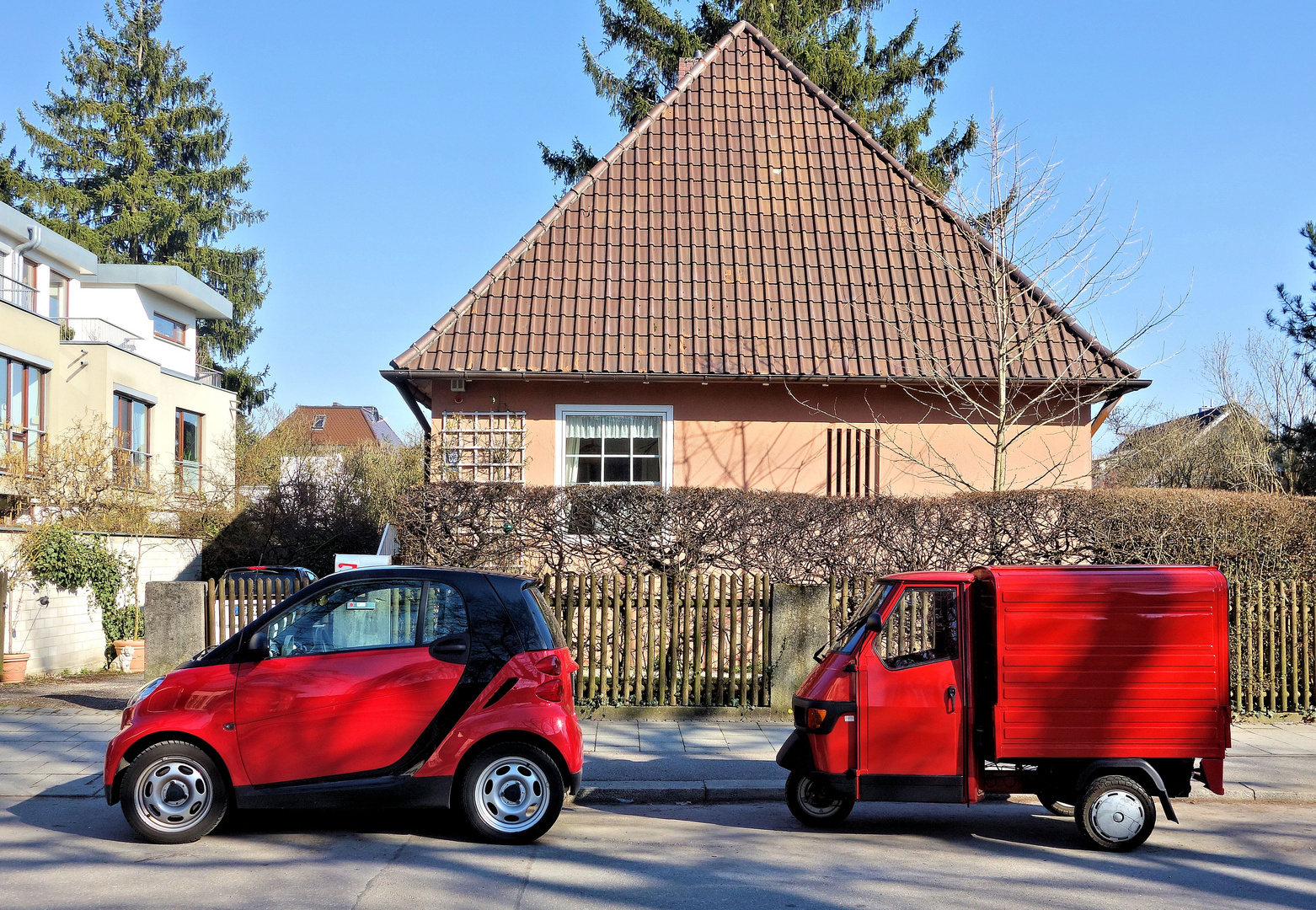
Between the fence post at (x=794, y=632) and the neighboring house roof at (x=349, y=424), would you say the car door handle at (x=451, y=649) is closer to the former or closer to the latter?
the fence post at (x=794, y=632)

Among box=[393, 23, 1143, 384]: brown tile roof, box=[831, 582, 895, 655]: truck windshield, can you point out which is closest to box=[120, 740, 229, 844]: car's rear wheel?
box=[831, 582, 895, 655]: truck windshield

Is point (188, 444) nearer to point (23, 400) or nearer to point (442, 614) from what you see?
point (23, 400)

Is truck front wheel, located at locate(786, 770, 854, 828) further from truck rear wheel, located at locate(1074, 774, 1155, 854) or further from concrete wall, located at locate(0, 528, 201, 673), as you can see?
concrete wall, located at locate(0, 528, 201, 673)

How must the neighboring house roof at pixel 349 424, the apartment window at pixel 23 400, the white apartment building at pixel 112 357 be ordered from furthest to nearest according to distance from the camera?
the neighboring house roof at pixel 349 424, the white apartment building at pixel 112 357, the apartment window at pixel 23 400

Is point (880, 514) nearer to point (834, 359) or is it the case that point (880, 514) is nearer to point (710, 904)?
point (834, 359)

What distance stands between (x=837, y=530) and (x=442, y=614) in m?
5.81

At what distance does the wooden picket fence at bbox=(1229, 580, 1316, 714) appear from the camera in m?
11.3

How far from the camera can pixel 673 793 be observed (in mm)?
8508

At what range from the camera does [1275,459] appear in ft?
103

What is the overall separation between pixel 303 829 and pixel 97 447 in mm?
13755

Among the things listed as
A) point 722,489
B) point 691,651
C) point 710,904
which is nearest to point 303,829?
point 710,904

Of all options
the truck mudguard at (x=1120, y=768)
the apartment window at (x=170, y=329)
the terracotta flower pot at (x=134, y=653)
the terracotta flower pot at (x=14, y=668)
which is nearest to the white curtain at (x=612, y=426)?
the terracotta flower pot at (x=134, y=653)

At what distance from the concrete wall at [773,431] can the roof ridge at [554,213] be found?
2.25 feet

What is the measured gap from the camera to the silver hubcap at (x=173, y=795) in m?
6.82
